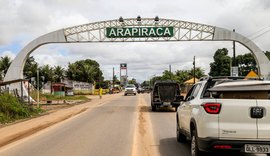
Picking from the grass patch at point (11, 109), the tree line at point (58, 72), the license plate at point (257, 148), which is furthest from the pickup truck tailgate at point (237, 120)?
the tree line at point (58, 72)

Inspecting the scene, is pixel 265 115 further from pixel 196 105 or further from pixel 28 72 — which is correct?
pixel 28 72

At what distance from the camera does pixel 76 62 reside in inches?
4304

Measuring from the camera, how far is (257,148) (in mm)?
7285

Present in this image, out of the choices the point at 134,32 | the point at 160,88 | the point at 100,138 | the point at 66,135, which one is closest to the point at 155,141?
the point at 100,138

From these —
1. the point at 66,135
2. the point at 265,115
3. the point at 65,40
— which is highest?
the point at 65,40


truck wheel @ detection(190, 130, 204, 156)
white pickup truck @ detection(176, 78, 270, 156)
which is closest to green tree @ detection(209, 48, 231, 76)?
truck wheel @ detection(190, 130, 204, 156)

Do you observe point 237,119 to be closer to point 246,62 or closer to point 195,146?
point 195,146

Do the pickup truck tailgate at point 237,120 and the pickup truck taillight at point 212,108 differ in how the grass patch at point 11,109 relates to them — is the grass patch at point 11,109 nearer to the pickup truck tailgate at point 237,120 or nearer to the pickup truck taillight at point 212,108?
the pickup truck taillight at point 212,108

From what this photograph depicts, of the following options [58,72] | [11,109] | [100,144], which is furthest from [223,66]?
[100,144]

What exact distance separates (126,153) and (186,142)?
2588 mm

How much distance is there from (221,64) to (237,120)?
315 feet

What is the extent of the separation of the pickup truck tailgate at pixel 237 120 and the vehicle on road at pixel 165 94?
18.7 metres

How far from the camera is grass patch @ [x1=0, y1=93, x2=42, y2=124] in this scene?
20694mm

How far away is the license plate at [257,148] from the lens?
7.25 metres
